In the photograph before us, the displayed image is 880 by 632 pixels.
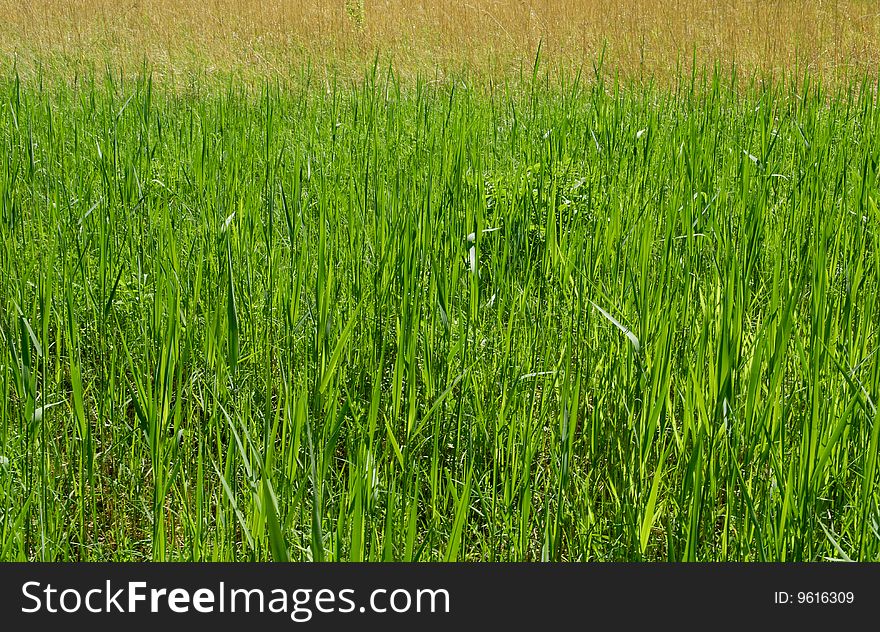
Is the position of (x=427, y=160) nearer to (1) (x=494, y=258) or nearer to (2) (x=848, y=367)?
(1) (x=494, y=258)

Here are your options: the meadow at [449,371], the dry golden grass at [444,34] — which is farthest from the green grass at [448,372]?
the dry golden grass at [444,34]

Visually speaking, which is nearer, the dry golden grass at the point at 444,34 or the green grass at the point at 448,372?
the green grass at the point at 448,372

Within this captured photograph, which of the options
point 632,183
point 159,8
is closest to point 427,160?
point 632,183

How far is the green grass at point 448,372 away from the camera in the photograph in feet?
3.65

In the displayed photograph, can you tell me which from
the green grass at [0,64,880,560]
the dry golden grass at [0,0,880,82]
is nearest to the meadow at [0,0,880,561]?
the green grass at [0,64,880,560]

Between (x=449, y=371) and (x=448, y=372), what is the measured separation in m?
0.01

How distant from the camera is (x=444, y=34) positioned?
714 centimetres

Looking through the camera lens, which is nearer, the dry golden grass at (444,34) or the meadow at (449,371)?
the meadow at (449,371)

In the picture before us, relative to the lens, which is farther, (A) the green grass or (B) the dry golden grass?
(B) the dry golden grass

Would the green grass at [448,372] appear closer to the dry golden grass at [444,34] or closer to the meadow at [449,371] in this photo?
the meadow at [449,371]

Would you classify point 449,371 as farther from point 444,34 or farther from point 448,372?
point 444,34

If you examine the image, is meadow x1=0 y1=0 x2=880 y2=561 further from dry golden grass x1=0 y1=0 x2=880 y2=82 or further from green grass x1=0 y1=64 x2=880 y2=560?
dry golden grass x1=0 y1=0 x2=880 y2=82

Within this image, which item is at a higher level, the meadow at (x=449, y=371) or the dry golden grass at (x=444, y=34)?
the dry golden grass at (x=444, y=34)

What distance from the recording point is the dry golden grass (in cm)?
634
